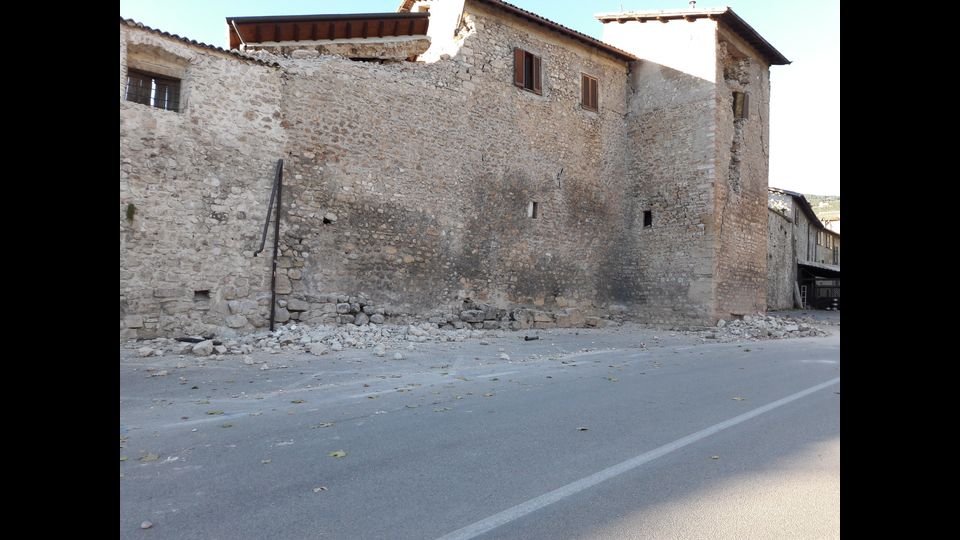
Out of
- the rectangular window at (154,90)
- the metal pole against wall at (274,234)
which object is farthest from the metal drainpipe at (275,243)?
the rectangular window at (154,90)

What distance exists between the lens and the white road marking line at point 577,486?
2.71 meters

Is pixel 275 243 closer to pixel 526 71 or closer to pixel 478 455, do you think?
pixel 478 455

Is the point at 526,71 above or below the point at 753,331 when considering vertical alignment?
above

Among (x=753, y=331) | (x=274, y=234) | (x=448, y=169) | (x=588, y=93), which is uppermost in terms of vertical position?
(x=588, y=93)

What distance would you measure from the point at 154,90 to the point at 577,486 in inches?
431

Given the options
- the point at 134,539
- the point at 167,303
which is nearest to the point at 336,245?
the point at 167,303

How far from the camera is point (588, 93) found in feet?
56.0

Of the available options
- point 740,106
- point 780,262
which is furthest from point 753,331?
point 780,262

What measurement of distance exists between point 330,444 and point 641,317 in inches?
559

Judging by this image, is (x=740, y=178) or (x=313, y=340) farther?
(x=740, y=178)

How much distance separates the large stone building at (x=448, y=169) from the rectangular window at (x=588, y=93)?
0.05 m

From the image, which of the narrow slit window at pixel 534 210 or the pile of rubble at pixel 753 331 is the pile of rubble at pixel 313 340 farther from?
the pile of rubble at pixel 753 331

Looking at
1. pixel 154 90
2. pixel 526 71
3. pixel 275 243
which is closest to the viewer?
pixel 154 90
